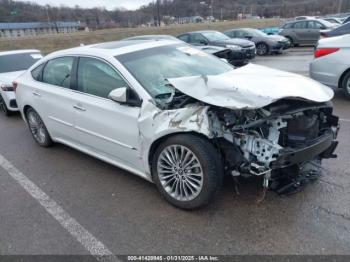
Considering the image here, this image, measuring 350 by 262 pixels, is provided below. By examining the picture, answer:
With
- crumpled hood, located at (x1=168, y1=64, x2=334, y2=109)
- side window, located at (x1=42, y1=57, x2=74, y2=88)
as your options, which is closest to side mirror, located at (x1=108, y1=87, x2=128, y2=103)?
crumpled hood, located at (x1=168, y1=64, x2=334, y2=109)

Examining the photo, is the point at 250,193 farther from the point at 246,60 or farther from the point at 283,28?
the point at 283,28

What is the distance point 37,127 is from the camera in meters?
4.91

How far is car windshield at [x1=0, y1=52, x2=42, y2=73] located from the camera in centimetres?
775

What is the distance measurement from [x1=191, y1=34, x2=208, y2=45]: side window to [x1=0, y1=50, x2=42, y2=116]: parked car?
25.8 ft

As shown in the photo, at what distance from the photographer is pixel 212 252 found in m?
2.48

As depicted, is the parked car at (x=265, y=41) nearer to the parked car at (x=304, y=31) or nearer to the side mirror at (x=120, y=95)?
the parked car at (x=304, y=31)

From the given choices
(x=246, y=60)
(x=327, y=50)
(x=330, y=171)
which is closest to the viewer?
(x=330, y=171)

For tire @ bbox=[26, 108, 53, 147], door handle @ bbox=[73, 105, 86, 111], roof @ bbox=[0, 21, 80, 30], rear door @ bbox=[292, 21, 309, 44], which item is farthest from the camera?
roof @ bbox=[0, 21, 80, 30]

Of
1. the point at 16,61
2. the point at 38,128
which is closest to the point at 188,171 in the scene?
the point at 38,128

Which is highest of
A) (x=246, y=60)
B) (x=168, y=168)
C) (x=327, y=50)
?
(x=327, y=50)

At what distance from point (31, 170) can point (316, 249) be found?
3.61 meters

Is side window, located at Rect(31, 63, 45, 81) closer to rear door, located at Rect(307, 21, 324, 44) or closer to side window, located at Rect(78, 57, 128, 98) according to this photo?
side window, located at Rect(78, 57, 128, 98)

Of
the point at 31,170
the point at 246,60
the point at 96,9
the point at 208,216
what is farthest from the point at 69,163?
the point at 96,9

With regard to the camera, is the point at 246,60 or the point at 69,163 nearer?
the point at 69,163
